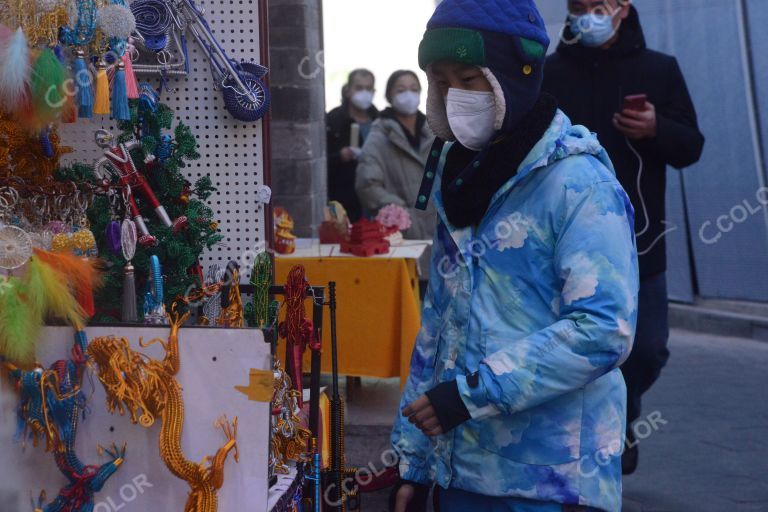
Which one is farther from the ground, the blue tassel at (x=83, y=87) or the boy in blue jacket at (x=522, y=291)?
the blue tassel at (x=83, y=87)

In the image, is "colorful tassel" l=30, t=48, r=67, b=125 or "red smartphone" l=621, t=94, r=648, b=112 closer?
"colorful tassel" l=30, t=48, r=67, b=125

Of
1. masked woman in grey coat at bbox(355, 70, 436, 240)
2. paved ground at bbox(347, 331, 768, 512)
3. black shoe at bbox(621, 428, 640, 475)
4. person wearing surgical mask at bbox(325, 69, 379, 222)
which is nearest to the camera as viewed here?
black shoe at bbox(621, 428, 640, 475)

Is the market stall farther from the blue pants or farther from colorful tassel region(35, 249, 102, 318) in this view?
the blue pants

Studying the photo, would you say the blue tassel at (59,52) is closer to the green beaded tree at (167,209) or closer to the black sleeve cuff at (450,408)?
the green beaded tree at (167,209)

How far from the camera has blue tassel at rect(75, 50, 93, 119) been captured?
7.88ft

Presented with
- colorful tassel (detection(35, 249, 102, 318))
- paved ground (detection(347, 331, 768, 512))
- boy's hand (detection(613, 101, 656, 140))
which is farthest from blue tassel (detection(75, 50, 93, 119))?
paved ground (detection(347, 331, 768, 512))

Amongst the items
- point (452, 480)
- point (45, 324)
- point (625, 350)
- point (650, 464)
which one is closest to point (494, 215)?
point (625, 350)

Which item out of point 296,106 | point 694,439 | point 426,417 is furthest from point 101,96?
point 296,106

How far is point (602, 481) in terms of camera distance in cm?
213

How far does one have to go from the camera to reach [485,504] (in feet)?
7.23

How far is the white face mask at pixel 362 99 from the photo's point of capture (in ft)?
27.0

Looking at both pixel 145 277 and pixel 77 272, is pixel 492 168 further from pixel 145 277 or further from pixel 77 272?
pixel 145 277

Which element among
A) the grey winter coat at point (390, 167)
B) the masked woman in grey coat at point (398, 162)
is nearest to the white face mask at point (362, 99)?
the masked woman in grey coat at point (398, 162)

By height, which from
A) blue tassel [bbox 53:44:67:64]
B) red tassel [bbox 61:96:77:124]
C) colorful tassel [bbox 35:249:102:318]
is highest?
blue tassel [bbox 53:44:67:64]
